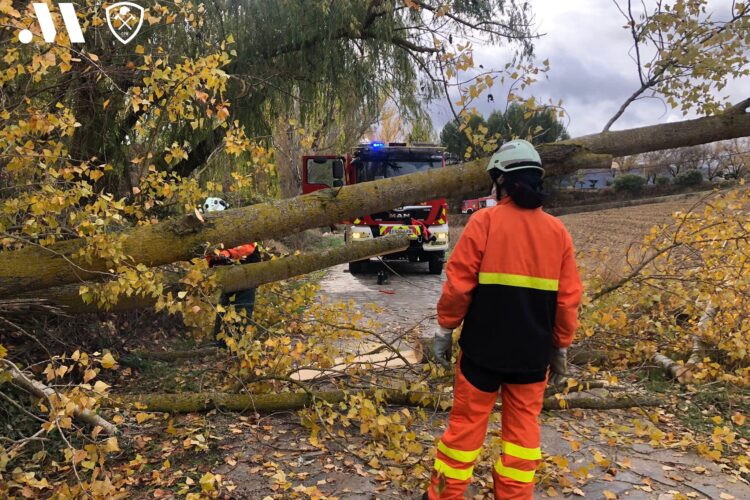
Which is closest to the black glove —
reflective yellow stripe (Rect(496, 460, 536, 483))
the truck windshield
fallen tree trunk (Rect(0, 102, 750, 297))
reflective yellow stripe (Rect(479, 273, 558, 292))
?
reflective yellow stripe (Rect(479, 273, 558, 292))

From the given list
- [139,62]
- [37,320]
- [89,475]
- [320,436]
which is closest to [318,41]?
[139,62]

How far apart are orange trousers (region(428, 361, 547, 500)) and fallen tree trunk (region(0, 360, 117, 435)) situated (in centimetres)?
176

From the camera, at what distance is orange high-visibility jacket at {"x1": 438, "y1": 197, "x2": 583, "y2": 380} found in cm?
238

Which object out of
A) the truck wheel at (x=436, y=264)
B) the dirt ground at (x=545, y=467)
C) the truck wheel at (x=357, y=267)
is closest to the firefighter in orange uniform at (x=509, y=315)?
the dirt ground at (x=545, y=467)

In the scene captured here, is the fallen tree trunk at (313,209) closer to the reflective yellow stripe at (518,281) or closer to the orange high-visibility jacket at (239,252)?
the orange high-visibility jacket at (239,252)

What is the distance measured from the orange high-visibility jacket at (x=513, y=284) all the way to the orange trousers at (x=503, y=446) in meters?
0.16

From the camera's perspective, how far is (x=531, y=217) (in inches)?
95.7

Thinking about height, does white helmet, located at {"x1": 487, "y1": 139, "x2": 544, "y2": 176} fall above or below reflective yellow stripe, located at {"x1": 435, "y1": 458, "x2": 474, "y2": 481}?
above

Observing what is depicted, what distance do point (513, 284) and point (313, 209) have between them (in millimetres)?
1515

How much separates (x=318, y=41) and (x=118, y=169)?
2712mm

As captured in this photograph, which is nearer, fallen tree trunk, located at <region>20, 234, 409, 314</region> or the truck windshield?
fallen tree trunk, located at <region>20, 234, 409, 314</region>

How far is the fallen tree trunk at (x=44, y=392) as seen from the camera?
8.15 feet

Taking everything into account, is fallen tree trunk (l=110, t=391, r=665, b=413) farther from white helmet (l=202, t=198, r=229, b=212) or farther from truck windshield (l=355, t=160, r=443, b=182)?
truck windshield (l=355, t=160, r=443, b=182)

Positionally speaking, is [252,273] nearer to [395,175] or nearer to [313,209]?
[313,209]
